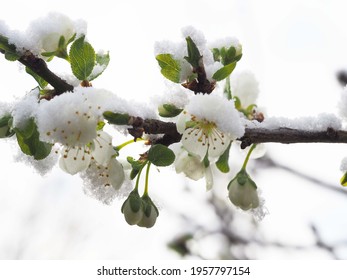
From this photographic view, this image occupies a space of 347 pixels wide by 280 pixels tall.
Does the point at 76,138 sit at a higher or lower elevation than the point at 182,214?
higher

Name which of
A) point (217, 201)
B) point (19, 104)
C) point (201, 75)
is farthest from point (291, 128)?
point (217, 201)

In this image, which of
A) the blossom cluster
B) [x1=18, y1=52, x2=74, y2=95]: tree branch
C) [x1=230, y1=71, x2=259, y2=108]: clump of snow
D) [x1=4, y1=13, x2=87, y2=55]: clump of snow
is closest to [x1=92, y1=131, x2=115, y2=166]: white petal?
the blossom cluster

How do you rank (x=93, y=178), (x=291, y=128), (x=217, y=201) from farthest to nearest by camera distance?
(x=217, y=201) → (x=93, y=178) → (x=291, y=128)

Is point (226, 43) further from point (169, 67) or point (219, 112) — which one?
point (219, 112)

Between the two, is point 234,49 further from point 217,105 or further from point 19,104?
point 19,104

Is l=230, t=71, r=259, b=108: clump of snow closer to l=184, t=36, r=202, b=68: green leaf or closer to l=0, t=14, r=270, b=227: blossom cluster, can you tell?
l=0, t=14, r=270, b=227: blossom cluster

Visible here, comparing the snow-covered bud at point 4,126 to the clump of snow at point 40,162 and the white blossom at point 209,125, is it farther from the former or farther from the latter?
the white blossom at point 209,125
